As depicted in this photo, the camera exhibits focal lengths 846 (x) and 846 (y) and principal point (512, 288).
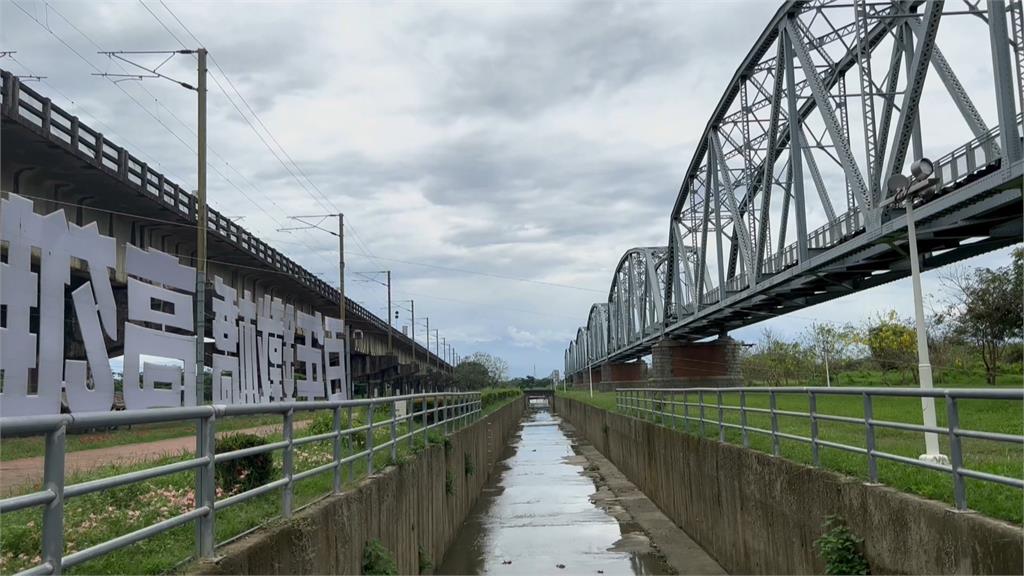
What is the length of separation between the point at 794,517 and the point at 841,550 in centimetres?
194

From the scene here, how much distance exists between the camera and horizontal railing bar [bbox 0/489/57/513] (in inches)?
135

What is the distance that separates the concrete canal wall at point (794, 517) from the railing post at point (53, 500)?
18.0ft

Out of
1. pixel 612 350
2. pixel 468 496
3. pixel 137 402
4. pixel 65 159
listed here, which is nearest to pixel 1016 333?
pixel 468 496

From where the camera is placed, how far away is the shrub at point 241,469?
7.81 meters

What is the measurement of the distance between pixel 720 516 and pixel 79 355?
2060 centimetres

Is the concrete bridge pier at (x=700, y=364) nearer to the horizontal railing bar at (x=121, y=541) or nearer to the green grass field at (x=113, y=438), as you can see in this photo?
the green grass field at (x=113, y=438)

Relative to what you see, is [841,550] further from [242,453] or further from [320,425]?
[320,425]

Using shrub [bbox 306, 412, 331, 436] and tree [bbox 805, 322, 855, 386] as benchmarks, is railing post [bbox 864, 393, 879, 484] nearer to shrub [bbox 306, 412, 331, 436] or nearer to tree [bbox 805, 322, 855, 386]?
shrub [bbox 306, 412, 331, 436]

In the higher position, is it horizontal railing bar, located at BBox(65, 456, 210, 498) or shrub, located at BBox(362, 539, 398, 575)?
horizontal railing bar, located at BBox(65, 456, 210, 498)

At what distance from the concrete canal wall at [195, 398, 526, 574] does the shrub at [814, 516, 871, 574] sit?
4655mm

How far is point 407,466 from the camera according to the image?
12.6 metres

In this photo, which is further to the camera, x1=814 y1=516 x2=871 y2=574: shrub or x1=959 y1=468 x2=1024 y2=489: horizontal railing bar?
x1=814 y1=516 x2=871 y2=574: shrub

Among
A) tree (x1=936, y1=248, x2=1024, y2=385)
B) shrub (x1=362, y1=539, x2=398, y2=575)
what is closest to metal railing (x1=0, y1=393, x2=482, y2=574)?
shrub (x1=362, y1=539, x2=398, y2=575)

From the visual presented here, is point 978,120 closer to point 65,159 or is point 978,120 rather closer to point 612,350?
point 65,159
